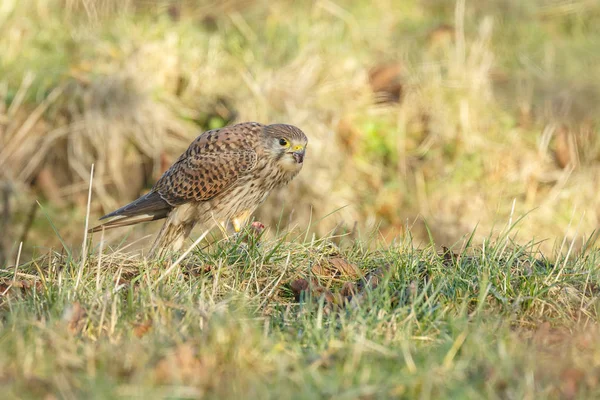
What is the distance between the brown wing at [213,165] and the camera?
485 cm

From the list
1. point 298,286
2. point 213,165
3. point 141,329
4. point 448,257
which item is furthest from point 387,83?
point 141,329

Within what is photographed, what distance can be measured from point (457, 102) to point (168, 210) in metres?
3.85

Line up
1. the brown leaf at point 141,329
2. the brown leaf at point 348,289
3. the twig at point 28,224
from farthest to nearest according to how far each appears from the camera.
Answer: the twig at point 28,224 → the brown leaf at point 348,289 → the brown leaf at point 141,329

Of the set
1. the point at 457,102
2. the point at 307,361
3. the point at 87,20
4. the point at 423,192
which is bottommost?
the point at 423,192

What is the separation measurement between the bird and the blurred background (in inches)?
A: 76.4

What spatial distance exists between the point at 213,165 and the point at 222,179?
4.4 inches

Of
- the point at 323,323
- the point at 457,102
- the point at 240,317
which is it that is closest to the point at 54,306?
the point at 240,317

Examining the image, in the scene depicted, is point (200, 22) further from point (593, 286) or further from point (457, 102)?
point (593, 286)

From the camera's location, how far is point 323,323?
128 inches

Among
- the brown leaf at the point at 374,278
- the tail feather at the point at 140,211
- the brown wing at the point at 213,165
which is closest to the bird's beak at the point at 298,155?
the brown wing at the point at 213,165

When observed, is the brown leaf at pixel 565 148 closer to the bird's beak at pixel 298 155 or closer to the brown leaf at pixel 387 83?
the brown leaf at pixel 387 83

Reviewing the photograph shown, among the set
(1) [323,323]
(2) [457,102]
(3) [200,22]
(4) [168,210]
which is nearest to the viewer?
(1) [323,323]

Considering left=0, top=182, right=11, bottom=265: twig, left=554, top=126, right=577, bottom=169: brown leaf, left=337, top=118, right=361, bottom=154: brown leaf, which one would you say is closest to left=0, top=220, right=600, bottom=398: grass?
left=0, top=182, right=11, bottom=265: twig

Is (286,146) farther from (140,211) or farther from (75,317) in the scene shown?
(75,317)
